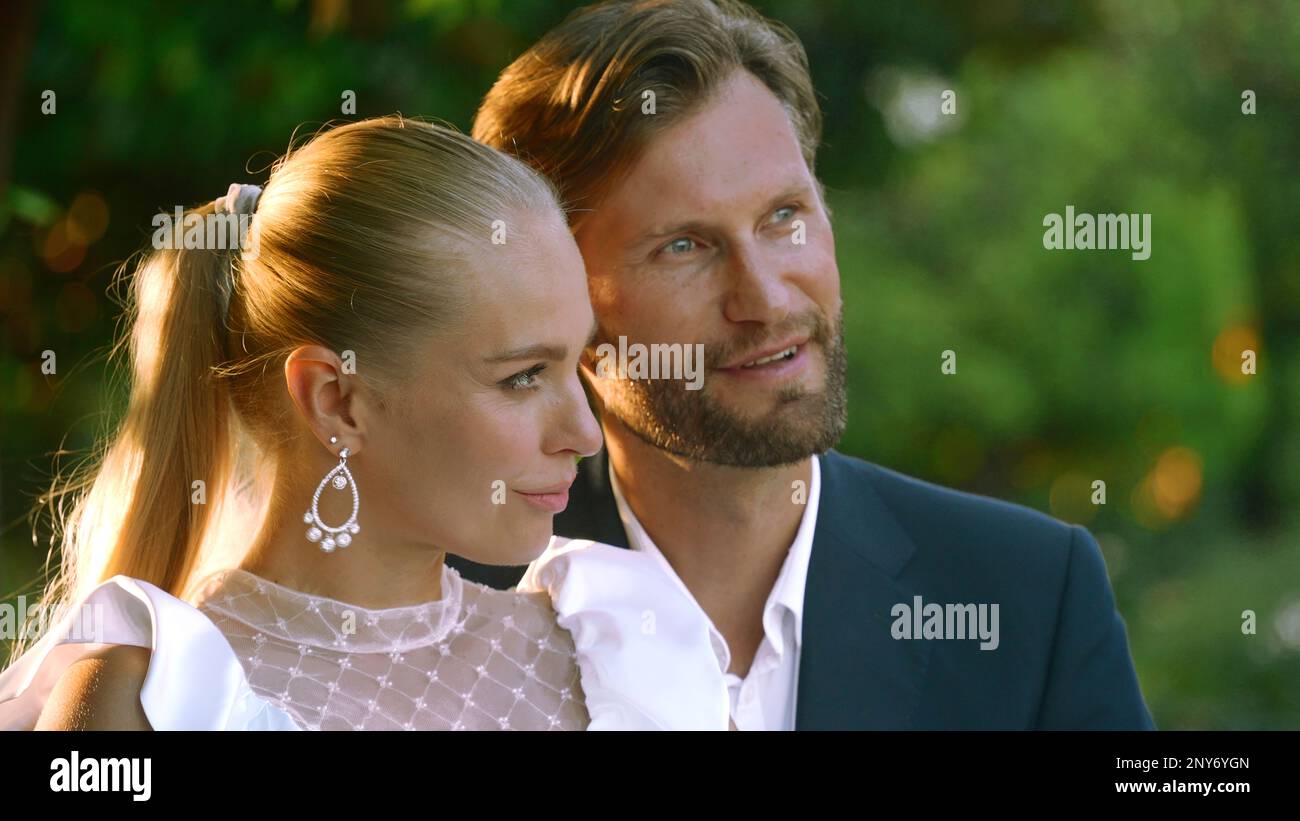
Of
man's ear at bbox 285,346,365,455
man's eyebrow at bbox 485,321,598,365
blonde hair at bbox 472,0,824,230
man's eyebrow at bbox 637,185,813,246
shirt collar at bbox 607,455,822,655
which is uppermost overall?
blonde hair at bbox 472,0,824,230

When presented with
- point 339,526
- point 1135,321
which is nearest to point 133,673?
point 339,526

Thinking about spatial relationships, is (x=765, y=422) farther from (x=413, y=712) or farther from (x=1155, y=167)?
(x=1155, y=167)

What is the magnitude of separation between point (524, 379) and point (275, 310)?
1.19ft

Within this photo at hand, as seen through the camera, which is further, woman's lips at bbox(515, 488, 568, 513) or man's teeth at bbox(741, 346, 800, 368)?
man's teeth at bbox(741, 346, 800, 368)

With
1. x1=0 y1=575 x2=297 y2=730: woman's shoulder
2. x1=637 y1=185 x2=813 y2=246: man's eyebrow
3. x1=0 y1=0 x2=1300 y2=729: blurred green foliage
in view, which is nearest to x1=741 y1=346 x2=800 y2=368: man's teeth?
x1=637 y1=185 x2=813 y2=246: man's eyebrow

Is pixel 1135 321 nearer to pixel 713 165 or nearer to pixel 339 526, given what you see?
pixel 713 165

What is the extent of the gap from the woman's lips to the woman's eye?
0.47 feet

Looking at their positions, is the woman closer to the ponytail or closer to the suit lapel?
the ponytail

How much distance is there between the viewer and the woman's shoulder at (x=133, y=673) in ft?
6.12

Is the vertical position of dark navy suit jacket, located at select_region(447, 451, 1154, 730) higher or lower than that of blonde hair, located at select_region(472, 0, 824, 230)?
lower

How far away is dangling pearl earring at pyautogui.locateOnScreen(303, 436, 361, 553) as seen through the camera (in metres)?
2.11

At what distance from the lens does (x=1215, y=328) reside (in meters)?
8.41
